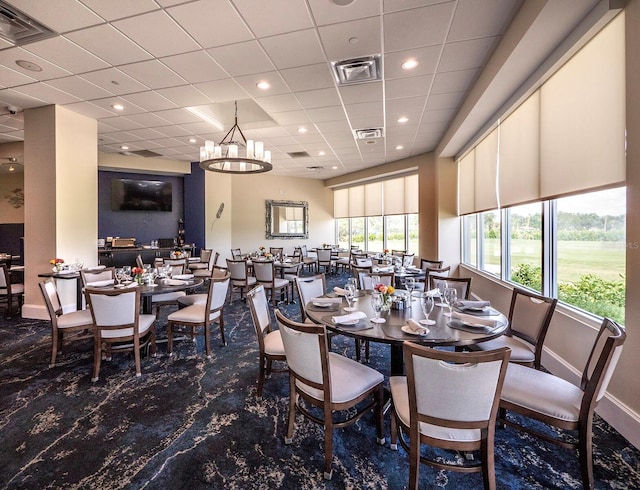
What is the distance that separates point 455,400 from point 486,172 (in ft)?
14.7

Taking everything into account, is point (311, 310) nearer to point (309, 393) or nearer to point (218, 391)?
point (309, 393)

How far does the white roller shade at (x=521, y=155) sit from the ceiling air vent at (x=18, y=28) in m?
5.28

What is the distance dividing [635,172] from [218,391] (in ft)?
11.9

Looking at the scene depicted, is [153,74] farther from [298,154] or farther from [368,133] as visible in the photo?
[298,154]

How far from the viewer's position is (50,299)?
3090mm

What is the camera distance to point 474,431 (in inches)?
57.6

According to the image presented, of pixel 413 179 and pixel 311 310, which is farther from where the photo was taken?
pixel 413 179

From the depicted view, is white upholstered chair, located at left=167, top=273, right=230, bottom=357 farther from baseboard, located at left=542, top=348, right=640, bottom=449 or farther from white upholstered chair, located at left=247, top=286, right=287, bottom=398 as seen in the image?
baseboard, located at left=542, top=348, right=640, bottom=449

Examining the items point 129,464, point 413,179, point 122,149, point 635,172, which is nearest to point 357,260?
point 413,179

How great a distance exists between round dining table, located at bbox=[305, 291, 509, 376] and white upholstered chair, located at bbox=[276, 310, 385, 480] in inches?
10.8

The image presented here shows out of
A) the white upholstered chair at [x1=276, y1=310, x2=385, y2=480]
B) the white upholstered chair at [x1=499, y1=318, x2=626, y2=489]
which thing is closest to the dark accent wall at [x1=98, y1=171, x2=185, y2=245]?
the white upholstered chair at [x1=276, y1=310, x2=385, y2=480]

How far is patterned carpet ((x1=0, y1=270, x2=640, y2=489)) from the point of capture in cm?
172

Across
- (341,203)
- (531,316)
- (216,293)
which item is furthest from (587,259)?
(341,203)

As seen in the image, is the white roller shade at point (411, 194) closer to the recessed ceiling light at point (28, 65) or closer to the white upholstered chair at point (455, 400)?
the white upholstered chair at point (455, 400)
